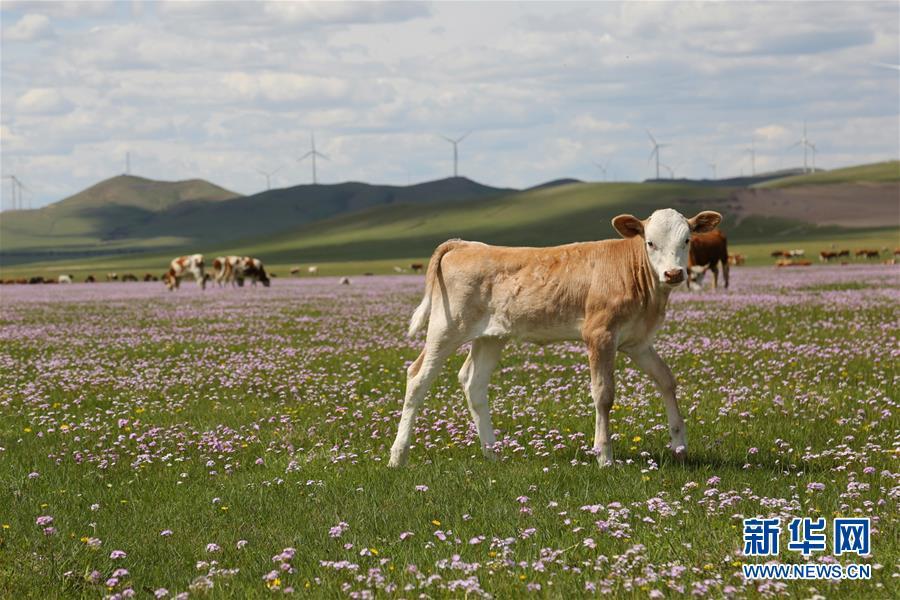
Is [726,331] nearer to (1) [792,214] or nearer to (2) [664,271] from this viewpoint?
(2) [664,271]

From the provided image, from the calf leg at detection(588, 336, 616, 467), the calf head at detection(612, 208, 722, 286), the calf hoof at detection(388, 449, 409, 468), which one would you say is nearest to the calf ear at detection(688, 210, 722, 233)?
the calf head at detection(612, 208, 722, 286)

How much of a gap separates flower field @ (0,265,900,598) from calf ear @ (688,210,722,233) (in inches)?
93.7

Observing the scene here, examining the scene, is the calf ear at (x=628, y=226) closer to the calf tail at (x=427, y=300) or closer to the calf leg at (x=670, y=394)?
the calf leg at (x=670, y=394)

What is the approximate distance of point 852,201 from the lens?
654 feet

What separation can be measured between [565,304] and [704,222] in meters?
1.78

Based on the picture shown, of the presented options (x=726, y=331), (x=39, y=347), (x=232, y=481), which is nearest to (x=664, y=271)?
(x=232, y=481)

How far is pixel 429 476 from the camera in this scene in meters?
9.45

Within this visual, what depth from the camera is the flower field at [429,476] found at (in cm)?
659

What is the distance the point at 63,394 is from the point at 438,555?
34.6 feet

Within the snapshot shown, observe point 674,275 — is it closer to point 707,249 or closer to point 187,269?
point 707,249

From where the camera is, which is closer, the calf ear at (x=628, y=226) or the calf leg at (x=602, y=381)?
the calf leg at (x=602, y=381)

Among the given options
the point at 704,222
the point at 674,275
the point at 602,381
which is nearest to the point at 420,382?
the point at 602,381

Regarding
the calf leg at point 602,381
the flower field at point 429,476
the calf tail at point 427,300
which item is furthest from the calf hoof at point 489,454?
the calf tail at point 427,300

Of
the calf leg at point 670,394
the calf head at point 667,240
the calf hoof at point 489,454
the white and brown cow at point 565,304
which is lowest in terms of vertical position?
the calf hoof at point 489,454
